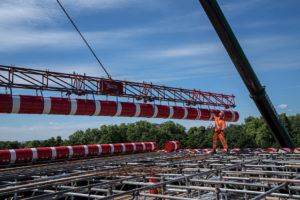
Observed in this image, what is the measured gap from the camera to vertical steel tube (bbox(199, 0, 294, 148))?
18.8 m

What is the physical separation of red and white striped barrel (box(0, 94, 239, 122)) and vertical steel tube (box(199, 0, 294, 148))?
743 cm

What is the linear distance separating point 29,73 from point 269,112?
1420cm

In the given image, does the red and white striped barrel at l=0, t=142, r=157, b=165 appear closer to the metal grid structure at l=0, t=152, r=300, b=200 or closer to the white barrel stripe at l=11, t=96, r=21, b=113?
the white barrel stripe at l=11, t=96, r=21, b=113

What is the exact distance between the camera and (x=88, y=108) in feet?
74.4

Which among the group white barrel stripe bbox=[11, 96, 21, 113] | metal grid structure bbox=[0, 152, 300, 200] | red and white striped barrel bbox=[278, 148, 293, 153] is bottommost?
metal grid structure bbox=[0, 152, 300, 200]

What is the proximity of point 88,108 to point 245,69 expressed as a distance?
928 centimetres

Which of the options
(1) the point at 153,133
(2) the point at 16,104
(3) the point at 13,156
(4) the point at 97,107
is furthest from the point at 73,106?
(1) the point at 153,133

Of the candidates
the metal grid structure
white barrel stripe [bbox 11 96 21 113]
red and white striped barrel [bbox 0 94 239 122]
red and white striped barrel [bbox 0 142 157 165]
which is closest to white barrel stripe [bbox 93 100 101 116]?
red and white striped barrel [bbox 0 94 239 122]

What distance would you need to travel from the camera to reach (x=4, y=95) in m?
18.8

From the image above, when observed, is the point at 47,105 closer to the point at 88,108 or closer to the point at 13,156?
the point at 88,108

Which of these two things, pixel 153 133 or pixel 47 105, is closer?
pixel 47 105

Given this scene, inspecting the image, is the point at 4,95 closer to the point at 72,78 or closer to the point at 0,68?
the point at 0,68

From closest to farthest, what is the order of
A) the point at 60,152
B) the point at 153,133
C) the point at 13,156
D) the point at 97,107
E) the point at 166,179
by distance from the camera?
1. the point at 166,179
2. the point at 97,107
3. the point at 13,156
4. the point at 60,152
5. the point at 153,133

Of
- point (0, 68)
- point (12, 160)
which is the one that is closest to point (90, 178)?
point (0, 68)
